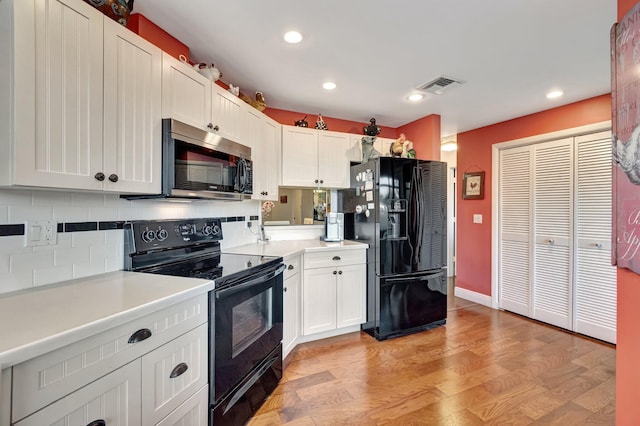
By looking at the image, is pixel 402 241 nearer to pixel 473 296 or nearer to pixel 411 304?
pixel 411 304

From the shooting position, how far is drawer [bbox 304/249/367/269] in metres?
2.76

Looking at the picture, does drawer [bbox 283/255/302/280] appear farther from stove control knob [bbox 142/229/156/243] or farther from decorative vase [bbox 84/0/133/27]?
decorative vase [bbox 84/0/133/27]

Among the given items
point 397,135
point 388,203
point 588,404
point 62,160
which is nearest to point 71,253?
point 62,160

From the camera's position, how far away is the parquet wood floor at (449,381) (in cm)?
185

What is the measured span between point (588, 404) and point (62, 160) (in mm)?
3302

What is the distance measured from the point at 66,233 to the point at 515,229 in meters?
4.31

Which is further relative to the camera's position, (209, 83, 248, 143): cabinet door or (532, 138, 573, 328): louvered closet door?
(532, 138, 573, 328): louvered closet door

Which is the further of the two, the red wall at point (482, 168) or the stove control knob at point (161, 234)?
the red wall at point (482, 168)

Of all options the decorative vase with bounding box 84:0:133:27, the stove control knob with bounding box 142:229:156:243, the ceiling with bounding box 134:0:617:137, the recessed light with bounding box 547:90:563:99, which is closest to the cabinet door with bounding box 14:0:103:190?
the decorative vase with bounding box 84:0:133:27

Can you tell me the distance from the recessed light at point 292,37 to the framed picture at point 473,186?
10.3ft

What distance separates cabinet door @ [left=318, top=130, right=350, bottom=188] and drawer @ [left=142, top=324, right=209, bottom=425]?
2175 mm

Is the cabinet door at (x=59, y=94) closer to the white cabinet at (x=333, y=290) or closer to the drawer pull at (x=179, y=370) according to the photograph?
the drawer pull at (x=179, y=370)

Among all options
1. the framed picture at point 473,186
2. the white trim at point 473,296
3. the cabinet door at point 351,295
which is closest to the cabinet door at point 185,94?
the cabinet door at point 351,295

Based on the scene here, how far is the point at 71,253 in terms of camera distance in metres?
1.46
